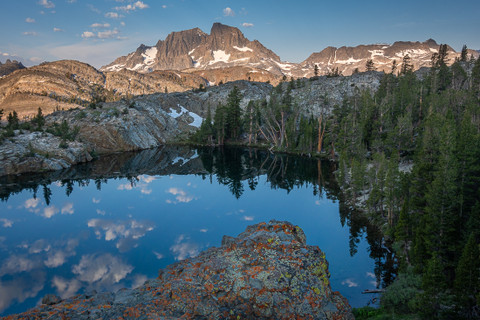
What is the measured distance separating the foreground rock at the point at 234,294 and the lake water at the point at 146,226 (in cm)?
913

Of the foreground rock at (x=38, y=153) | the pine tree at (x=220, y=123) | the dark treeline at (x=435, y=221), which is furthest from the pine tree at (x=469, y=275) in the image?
the pine tree at (x=220, y=123)

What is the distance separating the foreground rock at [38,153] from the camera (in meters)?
62.5

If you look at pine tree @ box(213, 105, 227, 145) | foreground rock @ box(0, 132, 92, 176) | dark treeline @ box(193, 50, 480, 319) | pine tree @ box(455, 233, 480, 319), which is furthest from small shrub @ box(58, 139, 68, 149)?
pine tree @ box(455, 233, 480, 319)

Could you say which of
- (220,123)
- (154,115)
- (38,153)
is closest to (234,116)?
(220,123)

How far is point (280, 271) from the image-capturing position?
48.3ft

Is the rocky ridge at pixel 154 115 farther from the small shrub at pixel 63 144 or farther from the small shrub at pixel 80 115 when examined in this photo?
the small shrub at pixel 63 144

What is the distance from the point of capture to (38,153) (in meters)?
67.9

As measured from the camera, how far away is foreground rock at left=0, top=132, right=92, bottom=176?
205 ft

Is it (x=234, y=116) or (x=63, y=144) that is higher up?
(x=234, y=116)

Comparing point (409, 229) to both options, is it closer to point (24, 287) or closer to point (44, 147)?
point (24, 287)

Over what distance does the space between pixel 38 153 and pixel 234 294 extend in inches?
2876

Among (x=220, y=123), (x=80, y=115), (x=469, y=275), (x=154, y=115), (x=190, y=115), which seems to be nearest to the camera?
(x=469, y=275)

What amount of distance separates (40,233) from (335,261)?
35090 mm

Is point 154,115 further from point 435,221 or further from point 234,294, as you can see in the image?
point 234,294
